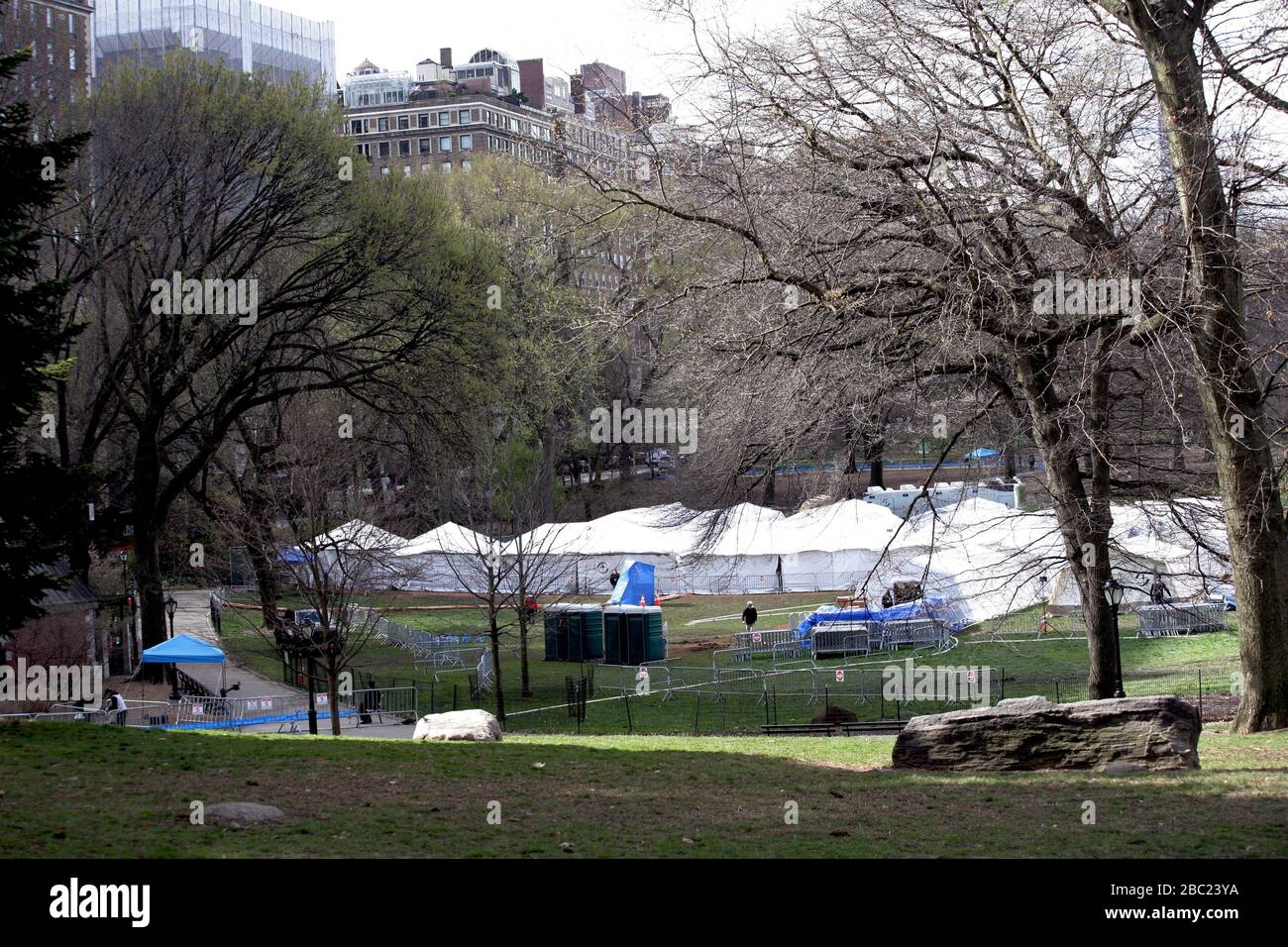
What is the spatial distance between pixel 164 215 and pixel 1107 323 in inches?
924

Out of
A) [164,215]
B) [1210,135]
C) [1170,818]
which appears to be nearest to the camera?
[1170,818]

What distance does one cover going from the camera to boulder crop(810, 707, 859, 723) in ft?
69.4

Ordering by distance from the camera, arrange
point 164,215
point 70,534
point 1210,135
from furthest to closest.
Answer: point 164,215
point 70,534
point 1210,135

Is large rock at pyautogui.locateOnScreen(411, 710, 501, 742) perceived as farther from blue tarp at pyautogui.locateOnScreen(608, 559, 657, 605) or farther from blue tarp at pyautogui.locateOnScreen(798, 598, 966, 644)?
blue tarp at pyautogui.locateOnScreen(608, 559, 657, 605)

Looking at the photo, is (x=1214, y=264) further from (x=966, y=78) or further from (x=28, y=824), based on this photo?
(x=28, y=824)

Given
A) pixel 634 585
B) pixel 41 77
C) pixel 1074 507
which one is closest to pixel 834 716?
pixel 1074 507

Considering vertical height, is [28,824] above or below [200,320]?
below

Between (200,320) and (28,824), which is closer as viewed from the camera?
(28,824)

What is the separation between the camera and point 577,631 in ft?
111

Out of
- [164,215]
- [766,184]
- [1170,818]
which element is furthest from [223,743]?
[164,215]

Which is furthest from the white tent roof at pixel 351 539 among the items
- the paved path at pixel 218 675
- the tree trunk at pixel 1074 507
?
the tree trunk at pixel 1074 507

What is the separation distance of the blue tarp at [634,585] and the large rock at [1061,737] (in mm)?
24020

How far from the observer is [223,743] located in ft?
45.0

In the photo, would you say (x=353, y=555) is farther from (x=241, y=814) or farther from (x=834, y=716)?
(x=241, y=814)
